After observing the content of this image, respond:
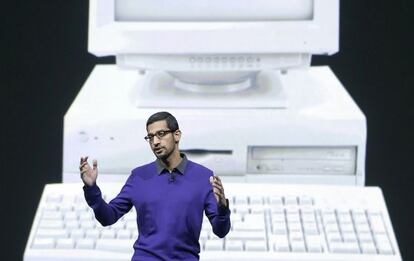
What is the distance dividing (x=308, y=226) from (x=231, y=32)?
367mm

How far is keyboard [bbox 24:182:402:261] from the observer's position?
4.18ft

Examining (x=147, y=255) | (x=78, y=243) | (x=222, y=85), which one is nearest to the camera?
(x=147, y=255)

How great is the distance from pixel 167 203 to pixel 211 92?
0.84 m

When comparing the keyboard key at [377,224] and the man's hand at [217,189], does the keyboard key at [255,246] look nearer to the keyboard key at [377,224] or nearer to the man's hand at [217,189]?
the keyboard key at [377,224]

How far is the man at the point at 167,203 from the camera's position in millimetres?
763

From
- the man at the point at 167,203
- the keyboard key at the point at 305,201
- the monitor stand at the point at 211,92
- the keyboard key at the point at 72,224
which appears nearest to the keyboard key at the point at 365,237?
the keyboard key at the point at 305,201

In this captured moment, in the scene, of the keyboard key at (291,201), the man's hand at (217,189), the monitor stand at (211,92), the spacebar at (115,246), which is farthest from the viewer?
the monitor stand at (211,92)

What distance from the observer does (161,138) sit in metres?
0.75

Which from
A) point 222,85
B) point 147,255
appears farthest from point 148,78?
point 147,255

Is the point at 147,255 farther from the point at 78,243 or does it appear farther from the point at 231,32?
the point at 231,32

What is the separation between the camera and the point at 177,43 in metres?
1.48

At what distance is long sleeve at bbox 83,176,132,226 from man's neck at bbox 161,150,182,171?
1.5 inches

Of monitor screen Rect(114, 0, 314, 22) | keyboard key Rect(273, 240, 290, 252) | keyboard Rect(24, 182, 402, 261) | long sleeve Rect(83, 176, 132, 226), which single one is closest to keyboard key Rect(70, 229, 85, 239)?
keyboard Rect(24, 182, 402, 261)

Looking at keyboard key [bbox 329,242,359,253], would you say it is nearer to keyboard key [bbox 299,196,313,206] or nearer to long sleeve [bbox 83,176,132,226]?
keyboard key [bbox 299,196,313,206]
